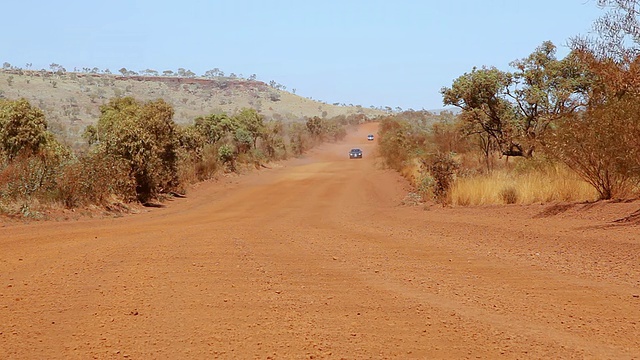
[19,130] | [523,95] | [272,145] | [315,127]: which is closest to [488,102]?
[523,95]

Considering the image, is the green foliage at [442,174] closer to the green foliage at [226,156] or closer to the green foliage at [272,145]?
the green foliage at [226,156]

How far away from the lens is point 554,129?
58.0 ft

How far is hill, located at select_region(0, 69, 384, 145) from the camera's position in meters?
64.4

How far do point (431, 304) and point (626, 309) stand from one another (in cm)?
199

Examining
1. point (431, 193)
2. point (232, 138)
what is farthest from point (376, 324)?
point (232, 138)

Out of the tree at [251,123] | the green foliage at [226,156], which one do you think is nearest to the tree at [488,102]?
the green foliage at [226,156]

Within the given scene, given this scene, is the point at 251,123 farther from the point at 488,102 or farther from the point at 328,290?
the point at 328,290

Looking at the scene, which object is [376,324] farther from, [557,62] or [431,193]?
[557,62]

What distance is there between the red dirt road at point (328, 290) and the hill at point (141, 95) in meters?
32.7

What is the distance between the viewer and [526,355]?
17.0ft

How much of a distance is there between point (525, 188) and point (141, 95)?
8480 cm

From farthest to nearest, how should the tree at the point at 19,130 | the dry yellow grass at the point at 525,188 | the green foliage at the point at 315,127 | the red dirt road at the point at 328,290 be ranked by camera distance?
the green foliage at the point at 315,127 → the tree at the point at 19,130 → the dry yellow grass at the point at 525,188 → the red dirt road at the point at 328,290

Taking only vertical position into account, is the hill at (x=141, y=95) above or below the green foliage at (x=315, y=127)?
above

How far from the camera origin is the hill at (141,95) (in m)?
64.4
